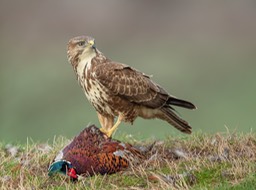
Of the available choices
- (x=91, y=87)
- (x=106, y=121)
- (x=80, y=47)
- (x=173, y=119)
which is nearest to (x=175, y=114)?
(x=173, y=119)

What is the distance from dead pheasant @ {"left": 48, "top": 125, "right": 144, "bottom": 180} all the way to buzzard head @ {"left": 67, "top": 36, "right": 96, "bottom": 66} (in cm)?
86

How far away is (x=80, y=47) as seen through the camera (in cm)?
817

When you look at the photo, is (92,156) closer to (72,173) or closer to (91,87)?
(72,173)

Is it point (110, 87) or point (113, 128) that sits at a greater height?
point (110, 87)

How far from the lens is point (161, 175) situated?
277 inches

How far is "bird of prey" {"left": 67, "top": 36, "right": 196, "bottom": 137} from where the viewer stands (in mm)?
8203

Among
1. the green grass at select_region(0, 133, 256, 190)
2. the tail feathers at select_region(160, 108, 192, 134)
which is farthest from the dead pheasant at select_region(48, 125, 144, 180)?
the tail feathers at select_region(160, 108, 192, 134)

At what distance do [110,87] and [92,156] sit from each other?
3.18 ft

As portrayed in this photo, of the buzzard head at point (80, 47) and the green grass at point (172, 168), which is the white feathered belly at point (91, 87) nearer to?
the buzzard head at point (80, 47)

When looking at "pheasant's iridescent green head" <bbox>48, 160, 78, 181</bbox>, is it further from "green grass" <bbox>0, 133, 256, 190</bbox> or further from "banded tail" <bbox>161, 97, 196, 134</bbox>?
"banded tail" <bbox>161, 97, 196, 134</bbox>

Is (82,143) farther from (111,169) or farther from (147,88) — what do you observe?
(147,88)

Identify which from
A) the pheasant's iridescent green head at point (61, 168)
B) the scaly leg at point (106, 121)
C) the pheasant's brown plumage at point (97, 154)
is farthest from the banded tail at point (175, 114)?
the pheasant's iridescent green head at point (61, 168)

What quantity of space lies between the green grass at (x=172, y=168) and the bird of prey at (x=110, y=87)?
542mm

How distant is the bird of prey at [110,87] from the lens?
26.9ft
